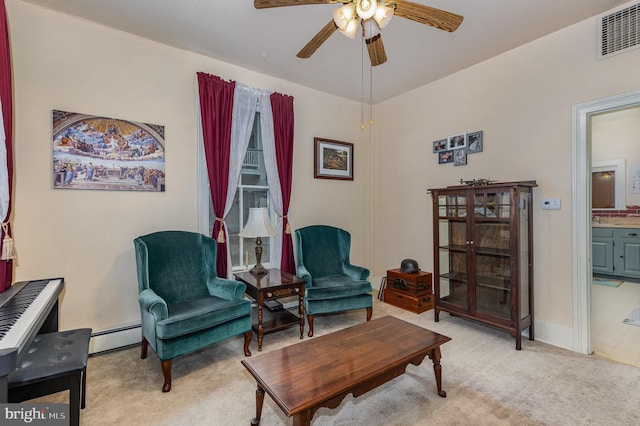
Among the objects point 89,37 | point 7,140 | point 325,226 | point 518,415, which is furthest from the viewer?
point 325,226

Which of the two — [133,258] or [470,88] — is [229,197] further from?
[470,88]

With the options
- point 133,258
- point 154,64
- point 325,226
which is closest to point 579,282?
point 325,226

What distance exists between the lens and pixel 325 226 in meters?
3.90

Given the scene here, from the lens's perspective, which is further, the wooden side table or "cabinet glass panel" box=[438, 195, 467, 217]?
"cabinet glass panel" box=[438, 195, 467, 217]

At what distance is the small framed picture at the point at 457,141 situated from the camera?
11.7 ft

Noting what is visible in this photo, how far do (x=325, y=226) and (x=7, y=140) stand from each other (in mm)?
3029

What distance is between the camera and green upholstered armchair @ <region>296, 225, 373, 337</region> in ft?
10.2

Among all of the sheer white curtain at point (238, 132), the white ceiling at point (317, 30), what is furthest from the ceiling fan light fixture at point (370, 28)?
the sheer white curtain at point (238, 132)

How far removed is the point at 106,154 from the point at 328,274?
2.64m

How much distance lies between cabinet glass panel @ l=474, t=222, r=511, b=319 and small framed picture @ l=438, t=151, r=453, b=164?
1004 millimetres

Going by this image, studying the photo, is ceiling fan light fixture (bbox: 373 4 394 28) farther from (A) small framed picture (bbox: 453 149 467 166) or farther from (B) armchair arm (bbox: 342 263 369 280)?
(B) armchair arm (bbox: 342 263 369 280)

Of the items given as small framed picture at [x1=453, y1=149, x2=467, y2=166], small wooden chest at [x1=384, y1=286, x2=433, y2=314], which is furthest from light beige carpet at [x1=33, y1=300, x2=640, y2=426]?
small framed picture at [x1=453, y1=149, x2=467, y2=166]

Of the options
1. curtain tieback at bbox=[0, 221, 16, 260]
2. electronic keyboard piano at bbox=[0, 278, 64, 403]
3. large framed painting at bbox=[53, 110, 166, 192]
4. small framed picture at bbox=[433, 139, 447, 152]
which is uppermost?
small framed picture at bbox=[433, 139, 447, 152]

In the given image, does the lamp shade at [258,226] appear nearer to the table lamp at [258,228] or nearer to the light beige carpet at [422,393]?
the table lamp at [258,228]
